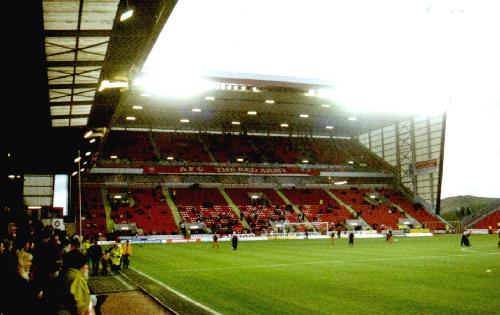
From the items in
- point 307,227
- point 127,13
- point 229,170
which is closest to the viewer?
point 127,13

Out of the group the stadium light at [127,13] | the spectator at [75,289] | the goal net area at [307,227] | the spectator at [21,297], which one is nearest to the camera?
the spectator at [75,289]

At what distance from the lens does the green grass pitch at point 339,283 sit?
40.0 ft

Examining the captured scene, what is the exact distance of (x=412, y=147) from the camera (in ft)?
212

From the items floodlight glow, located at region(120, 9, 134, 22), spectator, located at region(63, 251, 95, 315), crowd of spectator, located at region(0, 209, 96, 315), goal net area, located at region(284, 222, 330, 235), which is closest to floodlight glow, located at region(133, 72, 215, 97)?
goal net area, located at region(284, 222, 330, 235)

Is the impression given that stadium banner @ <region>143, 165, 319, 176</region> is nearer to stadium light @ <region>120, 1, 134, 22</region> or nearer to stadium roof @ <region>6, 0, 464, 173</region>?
stadium roof @ <region>6, 0, 464, 173</region>

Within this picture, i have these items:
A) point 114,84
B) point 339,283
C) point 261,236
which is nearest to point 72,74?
point 114,84

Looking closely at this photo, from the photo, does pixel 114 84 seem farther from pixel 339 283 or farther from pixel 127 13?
→ pixel 339 283

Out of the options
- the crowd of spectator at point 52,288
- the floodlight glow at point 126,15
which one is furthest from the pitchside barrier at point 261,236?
the floodlight glow at point 126,15

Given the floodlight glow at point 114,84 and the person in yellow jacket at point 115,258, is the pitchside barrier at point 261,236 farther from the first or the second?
the floodlight glow at point 114,84

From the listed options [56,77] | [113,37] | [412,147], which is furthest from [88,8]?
[412,147]

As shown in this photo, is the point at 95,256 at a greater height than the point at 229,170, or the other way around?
the point at 229,170

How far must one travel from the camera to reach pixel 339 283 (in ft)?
53.3

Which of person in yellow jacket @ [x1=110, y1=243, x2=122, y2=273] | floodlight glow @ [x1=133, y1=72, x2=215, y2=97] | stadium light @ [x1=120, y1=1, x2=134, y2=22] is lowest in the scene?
person in yellow jacket @ [x1=110, y1=243, x2=122, y2=273]

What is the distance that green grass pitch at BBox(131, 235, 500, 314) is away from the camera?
12203 millimetres
